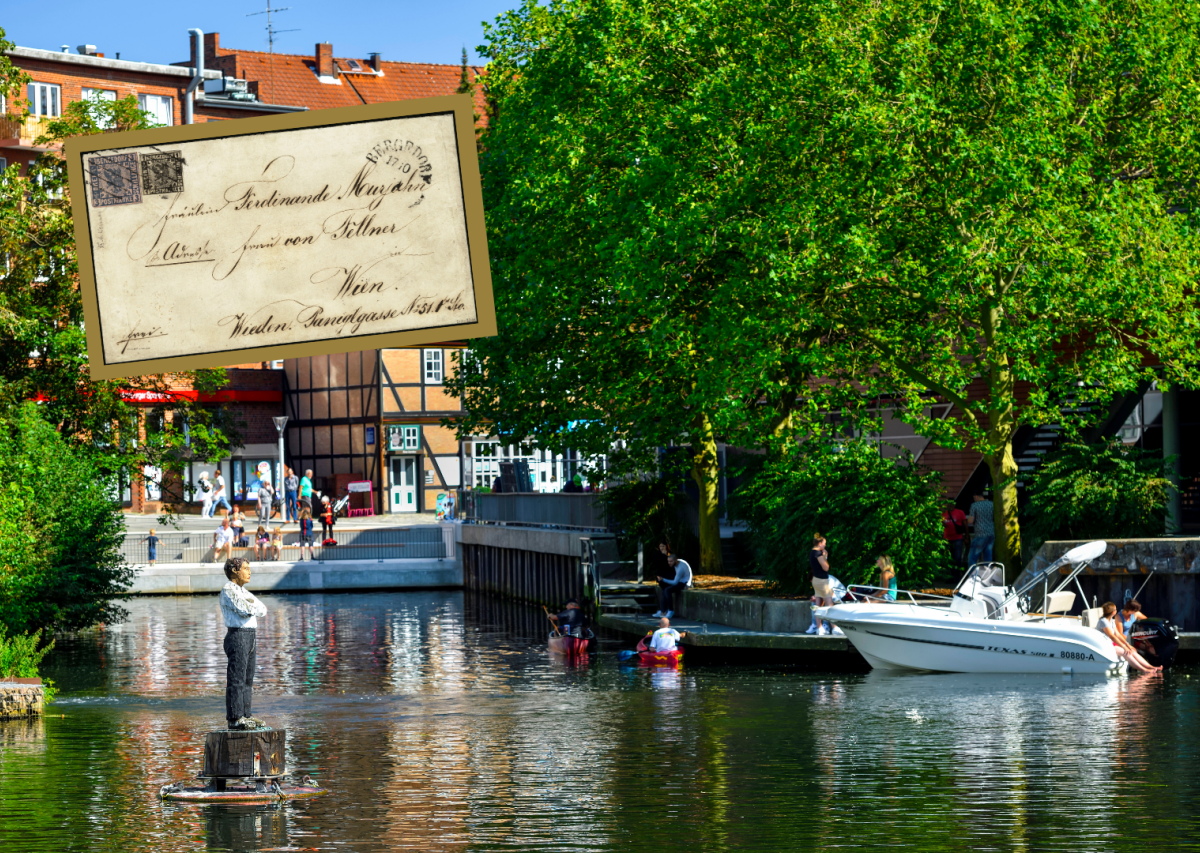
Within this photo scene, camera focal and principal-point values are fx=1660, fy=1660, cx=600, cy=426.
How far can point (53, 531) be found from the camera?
32.1 metres

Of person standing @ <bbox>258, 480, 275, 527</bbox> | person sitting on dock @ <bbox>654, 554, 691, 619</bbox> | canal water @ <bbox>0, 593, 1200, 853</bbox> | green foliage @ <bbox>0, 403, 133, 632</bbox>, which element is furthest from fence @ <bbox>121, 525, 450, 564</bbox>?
person sitting on dock @ <bbox>654, 554, 691, 619</bbox>

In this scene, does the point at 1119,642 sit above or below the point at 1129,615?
below

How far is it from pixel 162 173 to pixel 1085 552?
2140 centimetres

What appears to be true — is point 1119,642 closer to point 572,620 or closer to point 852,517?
point 852,517

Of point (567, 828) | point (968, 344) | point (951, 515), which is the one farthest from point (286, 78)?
point (567, 828)

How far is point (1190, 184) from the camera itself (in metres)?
30.3

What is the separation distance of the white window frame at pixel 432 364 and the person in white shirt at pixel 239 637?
5750 centimetres

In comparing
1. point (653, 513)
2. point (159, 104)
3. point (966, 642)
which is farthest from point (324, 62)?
point (966, 642)

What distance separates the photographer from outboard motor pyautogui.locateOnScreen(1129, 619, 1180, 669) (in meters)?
26.0

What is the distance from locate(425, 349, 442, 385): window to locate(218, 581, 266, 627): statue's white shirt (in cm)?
5774

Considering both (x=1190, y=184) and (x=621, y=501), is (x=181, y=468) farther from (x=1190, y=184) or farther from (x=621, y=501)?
(x=1190, y=184)

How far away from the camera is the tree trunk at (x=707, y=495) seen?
36.4 meters

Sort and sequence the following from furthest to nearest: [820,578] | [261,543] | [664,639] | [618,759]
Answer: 1. [261,543]
2. [664,639]
3. [820,578]
4. [618,759]

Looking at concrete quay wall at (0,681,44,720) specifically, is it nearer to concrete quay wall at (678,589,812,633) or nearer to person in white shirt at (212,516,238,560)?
concrete quay wall at (678,589,812,633)
